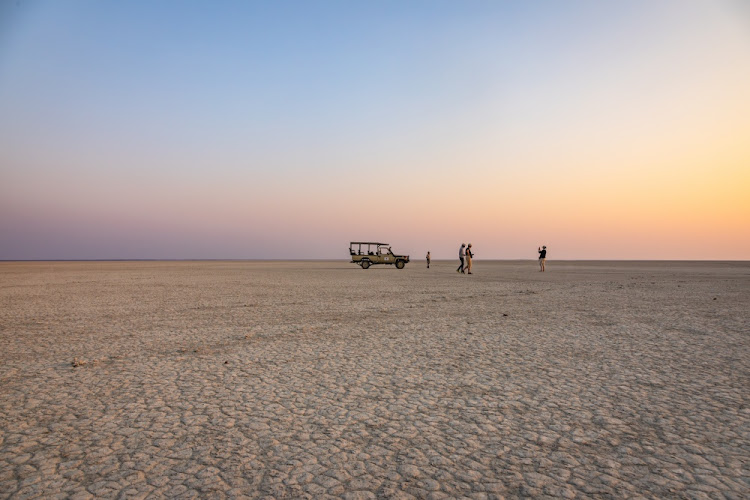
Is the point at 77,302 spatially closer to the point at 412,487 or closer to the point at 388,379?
the point at 388,379

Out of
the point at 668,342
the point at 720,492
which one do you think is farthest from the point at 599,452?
the point at 668,342

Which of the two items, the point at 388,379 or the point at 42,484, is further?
the point at 388,379

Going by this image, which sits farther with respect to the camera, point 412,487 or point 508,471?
point 508,471

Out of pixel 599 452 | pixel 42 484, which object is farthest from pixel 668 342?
pixel 42 484

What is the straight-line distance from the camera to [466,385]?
194 inches

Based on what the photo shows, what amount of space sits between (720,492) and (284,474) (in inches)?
105

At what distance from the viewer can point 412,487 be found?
2.80 metres

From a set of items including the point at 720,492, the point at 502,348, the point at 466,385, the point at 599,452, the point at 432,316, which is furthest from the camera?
the point at 432,316

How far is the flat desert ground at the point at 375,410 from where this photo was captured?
9.52 ft

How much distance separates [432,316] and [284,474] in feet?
24.2

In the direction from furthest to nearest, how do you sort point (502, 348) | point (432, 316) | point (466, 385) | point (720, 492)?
1. point (432, 316)
2. point (502, 348)
3. point (466, 385)
4. point (720, 492)

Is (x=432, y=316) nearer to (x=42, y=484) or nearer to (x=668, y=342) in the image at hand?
(x=668, y=342)

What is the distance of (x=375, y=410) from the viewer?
4.15 meters

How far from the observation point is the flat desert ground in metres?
2.90
